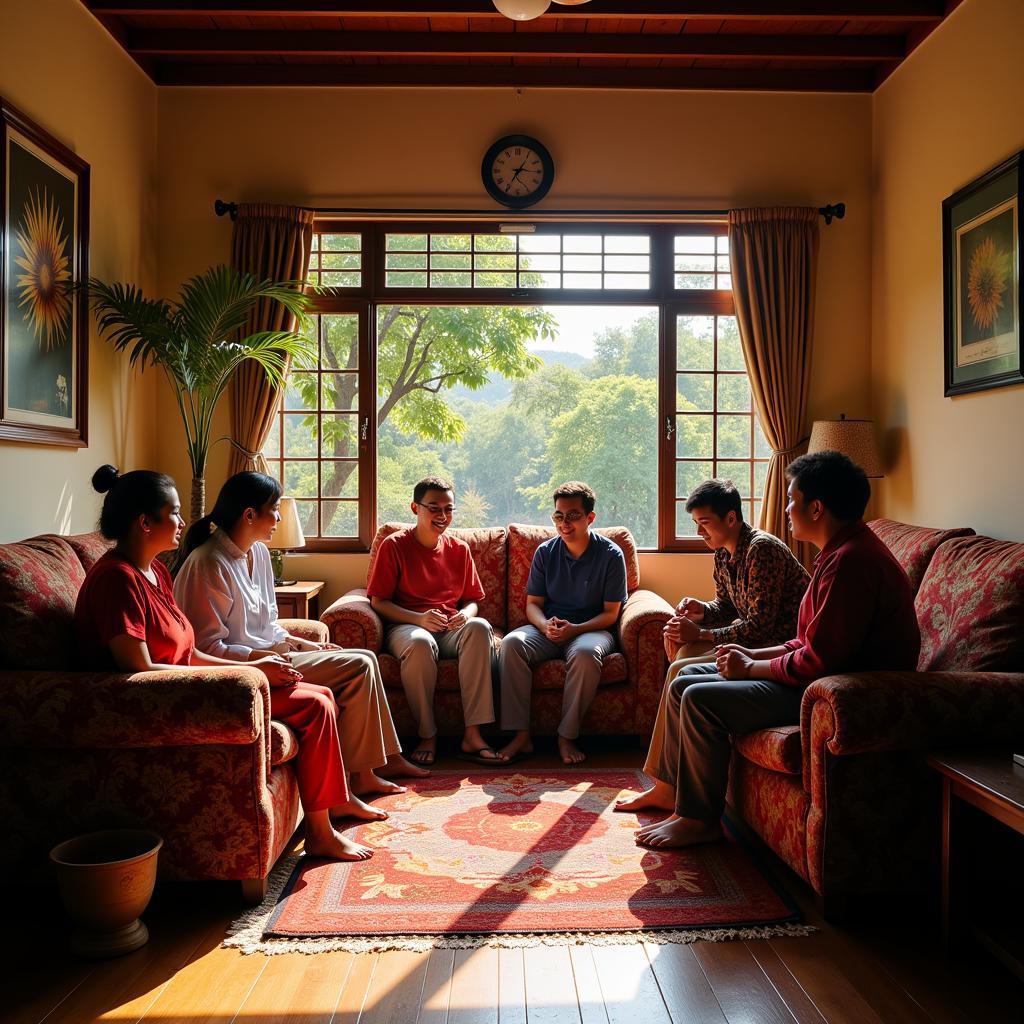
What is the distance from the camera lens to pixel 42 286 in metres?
3.59

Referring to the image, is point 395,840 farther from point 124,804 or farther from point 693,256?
point 693,256

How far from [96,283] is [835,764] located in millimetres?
3510

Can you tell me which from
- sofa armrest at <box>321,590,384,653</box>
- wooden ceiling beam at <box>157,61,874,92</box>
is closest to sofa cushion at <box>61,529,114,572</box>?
sofa armrest at <box>321,590,384,653</box>

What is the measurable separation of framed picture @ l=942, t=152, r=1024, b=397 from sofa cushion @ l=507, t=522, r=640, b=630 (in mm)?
1667

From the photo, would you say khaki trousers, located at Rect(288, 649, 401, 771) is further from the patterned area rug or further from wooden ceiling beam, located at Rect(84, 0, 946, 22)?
wooden ceiling beam, located at Rect(84, 0, 946, 22)

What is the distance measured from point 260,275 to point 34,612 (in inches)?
105

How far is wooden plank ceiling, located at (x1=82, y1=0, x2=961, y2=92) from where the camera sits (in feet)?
13.5

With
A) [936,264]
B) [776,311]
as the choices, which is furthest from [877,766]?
[776,311]

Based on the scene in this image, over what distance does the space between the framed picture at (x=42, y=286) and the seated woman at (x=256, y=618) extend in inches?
39.3

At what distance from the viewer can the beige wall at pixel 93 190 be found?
3453 mm

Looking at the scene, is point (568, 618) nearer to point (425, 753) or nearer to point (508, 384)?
point (425, 753)

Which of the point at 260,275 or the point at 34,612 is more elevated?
the point at 260,275

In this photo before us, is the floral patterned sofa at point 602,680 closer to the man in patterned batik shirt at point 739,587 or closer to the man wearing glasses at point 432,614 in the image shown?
the man wearing glasses at point 432,614

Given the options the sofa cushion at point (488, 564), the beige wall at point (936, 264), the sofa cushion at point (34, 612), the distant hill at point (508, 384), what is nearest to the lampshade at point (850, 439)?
the beige wall at point (936, 264)
